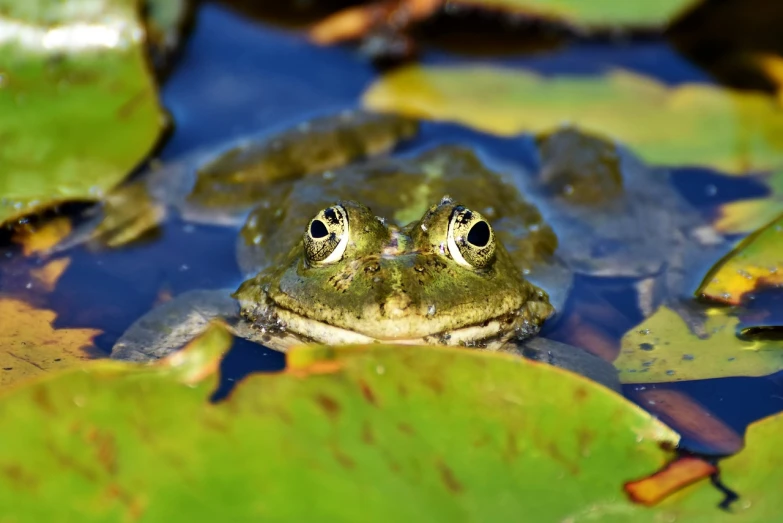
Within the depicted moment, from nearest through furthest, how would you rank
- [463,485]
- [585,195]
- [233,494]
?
[233,494] → [463,485] → [585,195]

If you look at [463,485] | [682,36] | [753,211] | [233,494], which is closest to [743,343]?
[753,211]

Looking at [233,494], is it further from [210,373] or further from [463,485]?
[463,485]

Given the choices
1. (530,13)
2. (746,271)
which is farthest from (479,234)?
(530,13)

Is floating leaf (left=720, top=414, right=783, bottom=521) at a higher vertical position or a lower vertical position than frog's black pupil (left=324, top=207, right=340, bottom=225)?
lower

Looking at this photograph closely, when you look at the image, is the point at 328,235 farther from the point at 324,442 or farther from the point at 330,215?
the point at 324,442

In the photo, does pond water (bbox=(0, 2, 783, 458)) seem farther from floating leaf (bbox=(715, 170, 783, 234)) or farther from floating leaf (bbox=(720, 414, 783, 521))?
floating leaf (bbox=(720, 414, 783, 521))

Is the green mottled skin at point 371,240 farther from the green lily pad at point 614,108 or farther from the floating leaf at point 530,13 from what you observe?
the floating leaf at point 530,13

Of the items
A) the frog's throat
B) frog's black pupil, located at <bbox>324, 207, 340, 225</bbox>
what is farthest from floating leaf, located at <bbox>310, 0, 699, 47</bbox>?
frog's black pupil, located at <bbox>324, 207, 340, 225</bbox>
